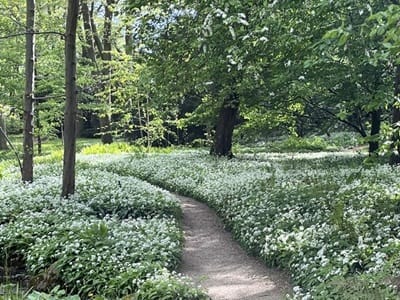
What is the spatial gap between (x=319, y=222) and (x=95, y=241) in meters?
3.46

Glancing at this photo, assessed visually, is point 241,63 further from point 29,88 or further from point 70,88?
point 29,88

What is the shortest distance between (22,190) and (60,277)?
4785 mm

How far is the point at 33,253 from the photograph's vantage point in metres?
7.20

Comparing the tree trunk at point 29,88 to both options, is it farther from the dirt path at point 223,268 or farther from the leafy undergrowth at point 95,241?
the dirt path at point 223,268

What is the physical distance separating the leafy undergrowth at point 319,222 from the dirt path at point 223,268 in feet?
0.71

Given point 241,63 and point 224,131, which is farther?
point 224,131

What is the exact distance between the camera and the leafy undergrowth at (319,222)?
5.30m

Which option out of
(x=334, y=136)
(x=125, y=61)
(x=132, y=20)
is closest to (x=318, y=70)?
(x=132, y=20)

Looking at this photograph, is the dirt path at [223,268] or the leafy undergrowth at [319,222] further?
the dirt path at [223,268]

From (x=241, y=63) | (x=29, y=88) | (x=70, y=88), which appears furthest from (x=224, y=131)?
(x=241, y=63)

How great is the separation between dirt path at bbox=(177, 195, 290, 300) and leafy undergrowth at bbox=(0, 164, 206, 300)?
1.15ft

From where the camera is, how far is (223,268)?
7.38 m

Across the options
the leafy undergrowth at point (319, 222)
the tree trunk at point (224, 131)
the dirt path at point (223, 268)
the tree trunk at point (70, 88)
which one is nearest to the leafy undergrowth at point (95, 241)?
the dirt path at point (223, 268)

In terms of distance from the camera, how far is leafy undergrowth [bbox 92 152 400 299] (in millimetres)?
5297
